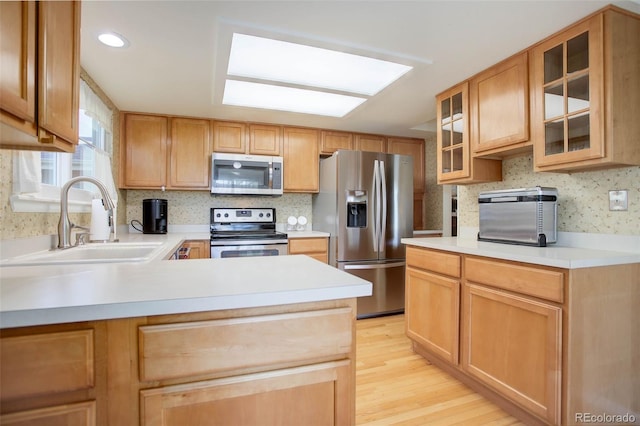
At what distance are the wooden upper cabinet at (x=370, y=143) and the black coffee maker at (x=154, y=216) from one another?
237 centimetres

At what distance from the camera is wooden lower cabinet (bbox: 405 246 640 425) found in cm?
140

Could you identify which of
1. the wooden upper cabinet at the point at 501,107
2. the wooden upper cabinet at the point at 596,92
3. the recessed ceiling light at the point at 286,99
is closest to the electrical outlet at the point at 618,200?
the wooden upper cabinet at the point at 596,92

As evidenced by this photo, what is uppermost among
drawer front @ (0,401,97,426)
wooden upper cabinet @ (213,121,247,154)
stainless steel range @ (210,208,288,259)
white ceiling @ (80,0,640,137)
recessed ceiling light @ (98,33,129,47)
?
white ceiling @ (80,0,640,137)

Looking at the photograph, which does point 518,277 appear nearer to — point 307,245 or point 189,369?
point 189,369

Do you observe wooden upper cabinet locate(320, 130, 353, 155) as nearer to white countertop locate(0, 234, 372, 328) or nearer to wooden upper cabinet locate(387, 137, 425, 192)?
wooden upper cabinet locate(387, 137, 425, 192)

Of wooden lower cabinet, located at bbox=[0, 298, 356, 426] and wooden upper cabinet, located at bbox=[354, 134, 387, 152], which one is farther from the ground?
wooden upper cabinet, located at bbox=[354, 134, 387, 152]

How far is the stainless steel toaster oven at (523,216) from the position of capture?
1.85 meters

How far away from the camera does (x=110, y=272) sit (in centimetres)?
105

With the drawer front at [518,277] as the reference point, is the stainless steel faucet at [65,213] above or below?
above

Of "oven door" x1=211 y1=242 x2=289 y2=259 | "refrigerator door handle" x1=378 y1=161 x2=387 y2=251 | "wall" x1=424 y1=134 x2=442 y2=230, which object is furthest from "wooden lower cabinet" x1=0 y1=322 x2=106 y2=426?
"wall" x1=424 y1=134 x2=442 y2=230

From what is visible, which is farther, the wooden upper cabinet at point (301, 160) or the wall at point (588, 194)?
the wooden upper cabinet at point (301, 160)

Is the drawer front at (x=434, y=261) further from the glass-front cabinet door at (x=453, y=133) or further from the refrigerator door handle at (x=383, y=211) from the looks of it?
the refrigerator door handle at (x=383, y=211)

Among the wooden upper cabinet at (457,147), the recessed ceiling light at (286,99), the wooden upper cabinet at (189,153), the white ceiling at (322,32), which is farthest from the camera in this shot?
the wooden upper cabinet at (189,153)

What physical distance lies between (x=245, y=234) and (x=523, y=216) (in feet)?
8.01
